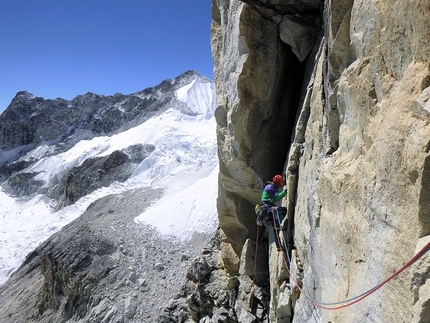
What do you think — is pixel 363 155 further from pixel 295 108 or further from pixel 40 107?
pixel 40 107

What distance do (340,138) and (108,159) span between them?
48.5m

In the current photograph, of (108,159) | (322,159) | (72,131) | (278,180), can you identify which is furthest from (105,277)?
(72,131)

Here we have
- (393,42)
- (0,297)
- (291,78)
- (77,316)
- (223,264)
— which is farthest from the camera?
(0,297)

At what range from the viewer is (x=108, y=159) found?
49688 millimetres

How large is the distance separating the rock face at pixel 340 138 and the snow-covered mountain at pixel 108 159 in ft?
47.4

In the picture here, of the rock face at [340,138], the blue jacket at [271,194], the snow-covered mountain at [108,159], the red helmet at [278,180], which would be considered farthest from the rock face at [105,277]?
the red helmet at [278,180]

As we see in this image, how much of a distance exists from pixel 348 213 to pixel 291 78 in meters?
6.12

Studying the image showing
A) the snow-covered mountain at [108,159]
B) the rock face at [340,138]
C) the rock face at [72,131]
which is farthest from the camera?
the rock face at [72,131]

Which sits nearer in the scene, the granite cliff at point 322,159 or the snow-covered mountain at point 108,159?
the granite cliff at point 322,159

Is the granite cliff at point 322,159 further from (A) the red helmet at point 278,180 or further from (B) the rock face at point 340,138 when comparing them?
(A) the red helmet at point 278,180

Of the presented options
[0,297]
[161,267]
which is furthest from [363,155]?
[0,297]

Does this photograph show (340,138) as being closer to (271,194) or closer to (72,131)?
(271,194)

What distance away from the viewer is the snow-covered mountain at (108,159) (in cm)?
2828

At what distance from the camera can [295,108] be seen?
31.9ft
